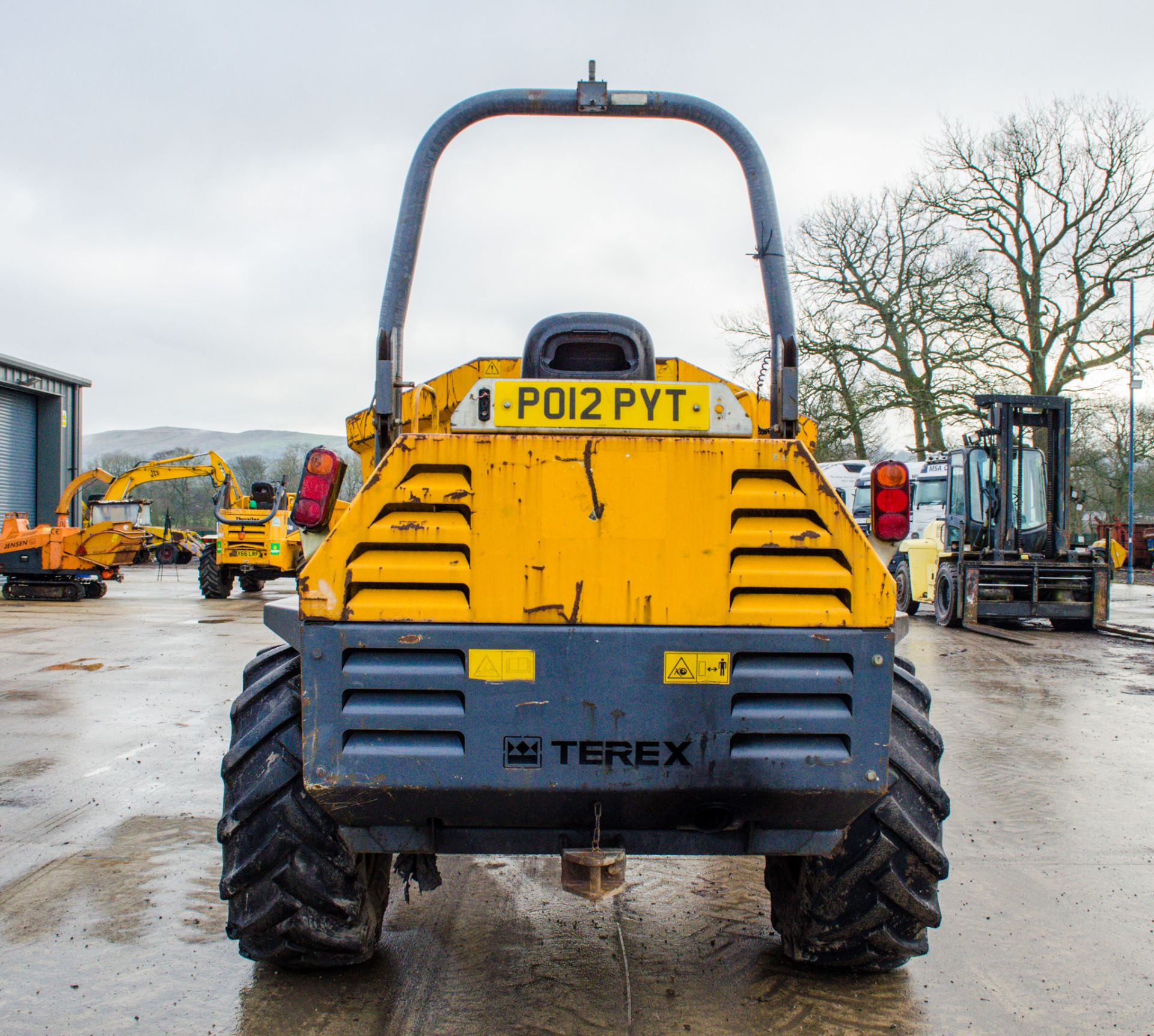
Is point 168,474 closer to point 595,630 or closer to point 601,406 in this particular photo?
point 601,406

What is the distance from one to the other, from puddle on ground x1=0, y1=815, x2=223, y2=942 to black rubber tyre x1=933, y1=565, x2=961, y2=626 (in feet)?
41.6

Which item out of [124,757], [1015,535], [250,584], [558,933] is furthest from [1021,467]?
[250,584]

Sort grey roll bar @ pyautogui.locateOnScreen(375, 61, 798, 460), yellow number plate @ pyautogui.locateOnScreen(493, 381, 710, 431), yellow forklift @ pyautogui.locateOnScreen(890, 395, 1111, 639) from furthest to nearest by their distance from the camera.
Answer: yellow forklift @ pyautogui.locateOnScreen(890, 395, 1111, 639), grey roll bar @ pyautogui.locateOnScreen(375, 61, 798, 460), yellow number plate @ pyautogui.locateOnScreen(493, 381, 710, 431)

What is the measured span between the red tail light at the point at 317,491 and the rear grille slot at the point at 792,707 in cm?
123

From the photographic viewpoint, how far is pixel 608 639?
2.63 m

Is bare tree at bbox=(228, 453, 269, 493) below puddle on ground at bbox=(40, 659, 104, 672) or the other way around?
the other way around

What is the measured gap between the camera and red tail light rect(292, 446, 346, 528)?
289 centimetres

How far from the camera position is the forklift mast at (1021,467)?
15195 millimetres

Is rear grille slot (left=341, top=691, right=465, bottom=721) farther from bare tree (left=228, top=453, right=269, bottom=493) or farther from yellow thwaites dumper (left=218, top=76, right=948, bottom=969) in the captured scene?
bare tree (left=228, top=453, right=269, bottom=493)

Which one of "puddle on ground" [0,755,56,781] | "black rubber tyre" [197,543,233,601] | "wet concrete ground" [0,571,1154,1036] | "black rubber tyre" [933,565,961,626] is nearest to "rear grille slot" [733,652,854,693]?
"wet concrete ground" [0,571,1154,1036]

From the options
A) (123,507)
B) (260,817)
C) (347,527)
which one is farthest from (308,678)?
(123,507)

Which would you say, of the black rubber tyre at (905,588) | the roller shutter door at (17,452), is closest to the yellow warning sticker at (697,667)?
the black rubber tyre at (905,588)

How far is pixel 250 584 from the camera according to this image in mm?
22500

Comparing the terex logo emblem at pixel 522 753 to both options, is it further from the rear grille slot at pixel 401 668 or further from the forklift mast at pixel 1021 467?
the forklift mast at pixel 1021 467
